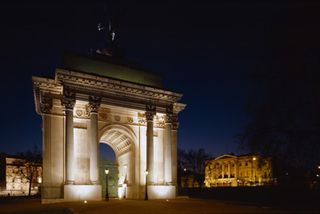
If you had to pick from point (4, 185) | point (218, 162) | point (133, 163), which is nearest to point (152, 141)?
point (133, 163)

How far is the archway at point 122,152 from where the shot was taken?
141 ft

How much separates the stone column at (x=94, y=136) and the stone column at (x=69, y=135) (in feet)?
6.35

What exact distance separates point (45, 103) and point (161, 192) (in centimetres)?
1529

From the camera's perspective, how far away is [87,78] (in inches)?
1518

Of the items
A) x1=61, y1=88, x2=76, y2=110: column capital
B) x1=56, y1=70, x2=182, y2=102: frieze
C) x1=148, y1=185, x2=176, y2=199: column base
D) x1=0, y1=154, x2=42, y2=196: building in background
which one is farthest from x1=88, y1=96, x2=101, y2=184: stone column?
x1=0, y1=154, x2=42, y2=196: building in background

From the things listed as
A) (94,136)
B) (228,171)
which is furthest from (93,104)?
(228,171)

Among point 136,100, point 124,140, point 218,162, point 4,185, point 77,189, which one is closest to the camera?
point 77,189

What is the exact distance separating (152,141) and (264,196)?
13.7 meters

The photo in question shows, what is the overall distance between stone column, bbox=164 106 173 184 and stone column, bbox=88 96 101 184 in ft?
28.8

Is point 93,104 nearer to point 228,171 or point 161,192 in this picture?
point 161,192

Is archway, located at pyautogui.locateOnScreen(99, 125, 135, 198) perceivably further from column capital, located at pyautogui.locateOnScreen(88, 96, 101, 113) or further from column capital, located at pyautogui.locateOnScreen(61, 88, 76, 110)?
column capital, located at pyautogui.locateOnScreen(61, 88, 76, 110)

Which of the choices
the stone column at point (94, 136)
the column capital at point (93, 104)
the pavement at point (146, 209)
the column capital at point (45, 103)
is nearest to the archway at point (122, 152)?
the stone column at point (94, 136)

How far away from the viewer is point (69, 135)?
3653 cm

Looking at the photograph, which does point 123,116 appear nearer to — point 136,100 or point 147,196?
A: point 136,100
